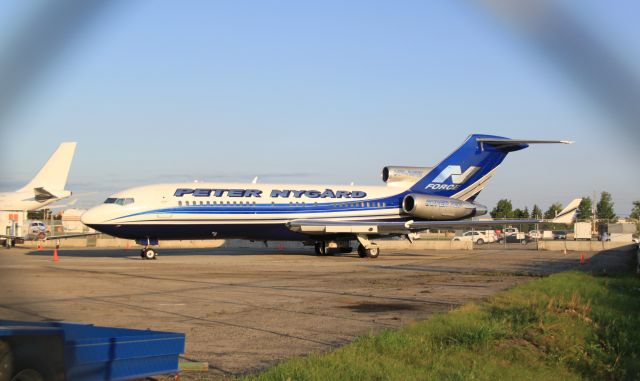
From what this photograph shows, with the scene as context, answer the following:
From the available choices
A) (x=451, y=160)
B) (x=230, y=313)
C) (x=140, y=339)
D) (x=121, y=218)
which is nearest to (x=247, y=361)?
(x=140, y=339)

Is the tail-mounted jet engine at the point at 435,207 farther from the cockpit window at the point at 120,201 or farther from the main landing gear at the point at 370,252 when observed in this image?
the cockpit window at the point at 120,201

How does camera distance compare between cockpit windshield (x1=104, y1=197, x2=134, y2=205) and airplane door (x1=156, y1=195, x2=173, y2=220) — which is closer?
cockpit windshield (x1=104, y1=197, x2=134, y2=205)

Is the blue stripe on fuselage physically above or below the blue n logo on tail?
below

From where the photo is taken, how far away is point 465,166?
42.8 m

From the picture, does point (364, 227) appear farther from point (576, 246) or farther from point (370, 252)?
point (576, 246)

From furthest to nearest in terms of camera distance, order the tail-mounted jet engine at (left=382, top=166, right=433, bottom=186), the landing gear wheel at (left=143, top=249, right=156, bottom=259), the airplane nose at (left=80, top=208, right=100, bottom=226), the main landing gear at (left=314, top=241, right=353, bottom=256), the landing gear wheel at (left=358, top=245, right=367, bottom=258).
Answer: the tail-mounted jet engine at (left=382, top=166, right=433, bottom=186) → the main landing gear at (left=314, top=241, right=353, bottom=256) → the landing gear wheel at (left=358, top=245, right=367, bottom=258) → the landing gear wheel at (left=143, top=249, right=156, bottom=259) → the airplane nose at (left=80, top=208, right=100, bottom=226)

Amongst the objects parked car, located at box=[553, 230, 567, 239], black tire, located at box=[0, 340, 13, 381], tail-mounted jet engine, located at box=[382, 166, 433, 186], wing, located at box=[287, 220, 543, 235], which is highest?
tail-mounted jet engine, located at box=[382, 166, 433, 186]

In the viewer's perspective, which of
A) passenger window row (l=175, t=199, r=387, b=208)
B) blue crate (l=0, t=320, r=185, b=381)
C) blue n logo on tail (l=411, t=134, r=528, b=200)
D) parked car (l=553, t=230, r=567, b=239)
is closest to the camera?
blue crate (l=0, t=320, r=185, b=381)

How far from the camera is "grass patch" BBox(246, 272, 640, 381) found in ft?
28.1

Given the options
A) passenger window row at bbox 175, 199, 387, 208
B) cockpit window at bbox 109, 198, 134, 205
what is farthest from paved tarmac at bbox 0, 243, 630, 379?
passenger window row at bbox 175, 199, 387, 208

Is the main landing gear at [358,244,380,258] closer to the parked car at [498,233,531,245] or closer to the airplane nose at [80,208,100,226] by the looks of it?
the airplane nose at [80,208,100,226]

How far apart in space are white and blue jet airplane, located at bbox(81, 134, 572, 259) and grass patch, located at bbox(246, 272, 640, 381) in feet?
70.1

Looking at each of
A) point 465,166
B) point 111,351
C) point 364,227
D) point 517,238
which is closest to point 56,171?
point 111,351

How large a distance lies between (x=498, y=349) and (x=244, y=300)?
8.07 m
